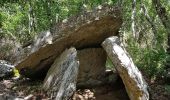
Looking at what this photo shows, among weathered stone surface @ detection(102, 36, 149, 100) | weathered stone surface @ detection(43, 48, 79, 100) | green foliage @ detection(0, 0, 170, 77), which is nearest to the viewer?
weathered stone surface @ detection(102, 36, 149, 100)

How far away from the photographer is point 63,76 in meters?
8.48

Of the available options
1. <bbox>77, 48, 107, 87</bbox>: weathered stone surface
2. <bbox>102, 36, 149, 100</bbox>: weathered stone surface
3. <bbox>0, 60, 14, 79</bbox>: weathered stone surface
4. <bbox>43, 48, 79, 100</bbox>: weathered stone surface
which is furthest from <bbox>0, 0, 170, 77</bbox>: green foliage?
<bbox>102, 36, 149, 100</bbox>: weathered stone surface

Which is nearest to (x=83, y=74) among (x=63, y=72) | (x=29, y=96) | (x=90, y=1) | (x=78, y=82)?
(x=78, y=82)

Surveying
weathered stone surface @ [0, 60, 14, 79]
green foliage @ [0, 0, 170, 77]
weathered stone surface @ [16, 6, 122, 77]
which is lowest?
weathered stone surface @ [0, 60, 14, 79]

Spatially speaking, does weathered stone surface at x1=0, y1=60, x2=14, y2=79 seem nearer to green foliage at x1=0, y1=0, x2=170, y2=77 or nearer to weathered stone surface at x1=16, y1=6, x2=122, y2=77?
weathered stone surface at x1=16, y1=6, x2=122, y2=77

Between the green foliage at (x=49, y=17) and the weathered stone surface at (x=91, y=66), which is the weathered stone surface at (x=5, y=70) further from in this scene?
the green foliage at (x=49, y=17)

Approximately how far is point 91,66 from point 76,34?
1.29 meters

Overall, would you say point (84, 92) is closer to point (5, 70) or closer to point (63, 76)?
point (63, 76)

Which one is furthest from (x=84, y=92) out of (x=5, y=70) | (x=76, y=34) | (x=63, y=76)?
(x=5, y=70)

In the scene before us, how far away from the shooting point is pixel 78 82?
929 centimetres

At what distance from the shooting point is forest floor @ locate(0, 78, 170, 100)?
28.4 ft

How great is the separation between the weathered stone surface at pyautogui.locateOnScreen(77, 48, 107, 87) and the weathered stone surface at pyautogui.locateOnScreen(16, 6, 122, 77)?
279mm

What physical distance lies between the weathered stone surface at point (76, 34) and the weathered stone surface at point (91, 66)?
279 millimetres

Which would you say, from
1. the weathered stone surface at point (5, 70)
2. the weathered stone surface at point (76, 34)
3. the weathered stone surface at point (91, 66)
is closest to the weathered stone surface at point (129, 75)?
the weathered stone surface at point (76, 34)
